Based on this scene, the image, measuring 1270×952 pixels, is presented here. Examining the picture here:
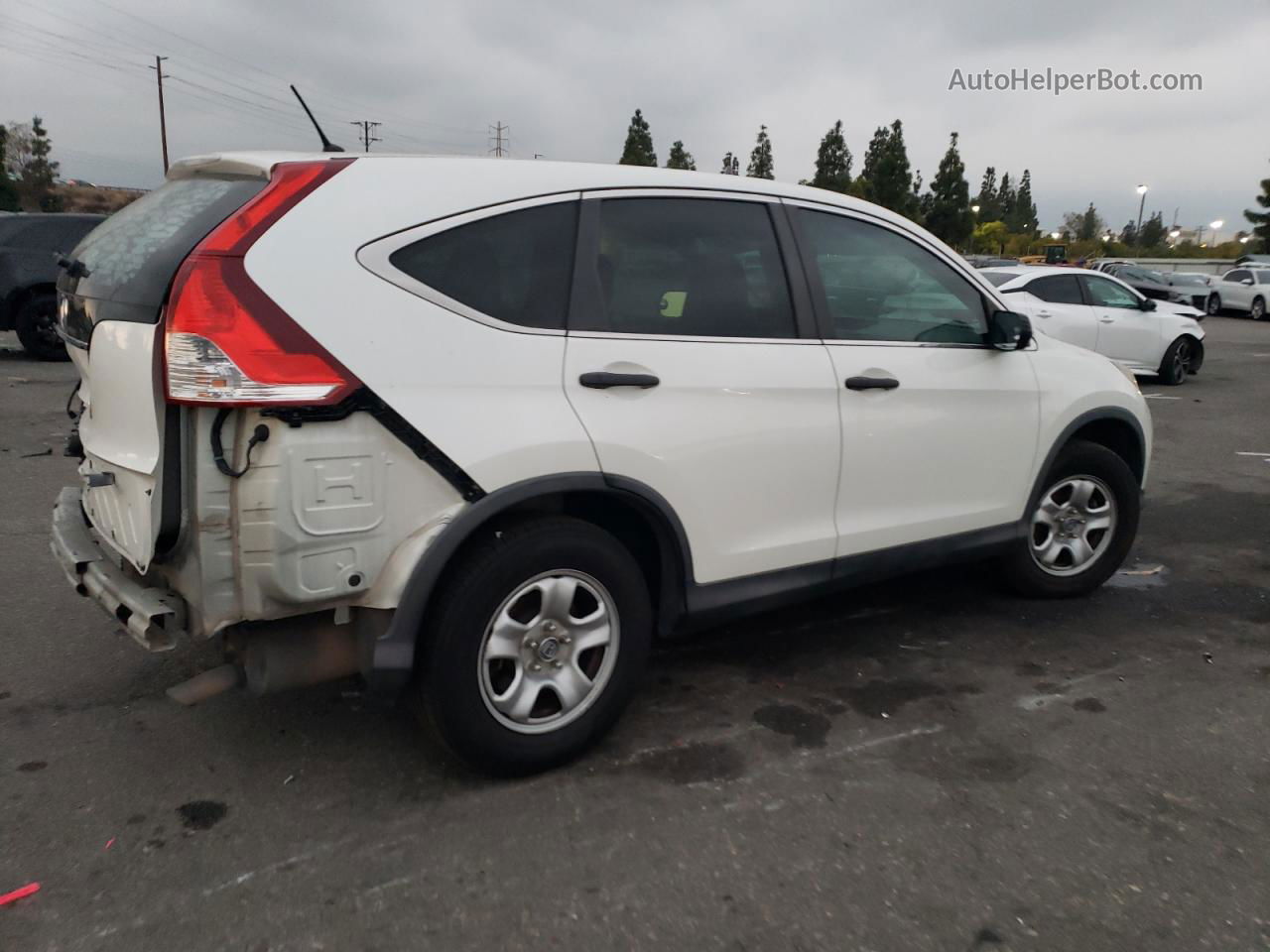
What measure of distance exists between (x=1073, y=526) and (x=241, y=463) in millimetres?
3736

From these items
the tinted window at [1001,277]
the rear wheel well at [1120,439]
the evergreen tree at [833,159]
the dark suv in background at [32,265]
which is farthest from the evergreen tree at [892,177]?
the rear wheel well at [1120,439]

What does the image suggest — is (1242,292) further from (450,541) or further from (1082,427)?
(450,541)

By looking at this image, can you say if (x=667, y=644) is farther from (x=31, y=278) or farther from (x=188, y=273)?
(x=31, y=278)

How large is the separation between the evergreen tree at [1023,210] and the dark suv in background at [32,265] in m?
102

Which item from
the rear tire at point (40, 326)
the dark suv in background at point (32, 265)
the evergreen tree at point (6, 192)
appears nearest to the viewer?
the dark suv in background at point (32, 265)

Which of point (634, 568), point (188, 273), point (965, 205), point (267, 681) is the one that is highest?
point (965, 205)

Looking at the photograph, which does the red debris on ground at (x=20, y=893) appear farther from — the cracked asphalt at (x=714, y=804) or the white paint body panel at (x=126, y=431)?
the white paint body panel at (x=126, y=431)

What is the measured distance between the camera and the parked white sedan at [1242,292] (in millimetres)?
27656

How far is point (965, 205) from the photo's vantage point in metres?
55.5

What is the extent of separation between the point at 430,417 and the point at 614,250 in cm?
86

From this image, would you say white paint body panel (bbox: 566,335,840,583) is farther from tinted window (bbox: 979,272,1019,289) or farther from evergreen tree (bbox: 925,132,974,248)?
evergreen tree (bbox: 925,132,974,248)

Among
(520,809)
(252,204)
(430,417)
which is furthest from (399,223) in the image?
(520,809)

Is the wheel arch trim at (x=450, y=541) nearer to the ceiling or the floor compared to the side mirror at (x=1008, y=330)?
nearer to the floor

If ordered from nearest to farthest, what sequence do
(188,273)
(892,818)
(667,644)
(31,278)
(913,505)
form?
(188,273), (892,818), (913,505), (667,644), (31,278)
